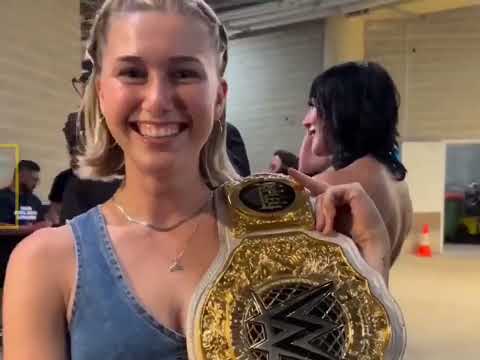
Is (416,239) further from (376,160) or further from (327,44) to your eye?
(376,160)

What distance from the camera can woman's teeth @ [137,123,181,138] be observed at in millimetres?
709

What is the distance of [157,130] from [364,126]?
0.90 meters

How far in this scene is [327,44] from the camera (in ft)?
23.3

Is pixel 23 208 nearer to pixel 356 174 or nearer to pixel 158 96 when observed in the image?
pixel 356 174

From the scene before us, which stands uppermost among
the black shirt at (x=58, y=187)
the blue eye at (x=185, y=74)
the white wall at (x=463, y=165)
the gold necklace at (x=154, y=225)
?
the blue eye at (x=185, y=74)

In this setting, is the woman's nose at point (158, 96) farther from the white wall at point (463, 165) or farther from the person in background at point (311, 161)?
the white wall at point (463, 165)

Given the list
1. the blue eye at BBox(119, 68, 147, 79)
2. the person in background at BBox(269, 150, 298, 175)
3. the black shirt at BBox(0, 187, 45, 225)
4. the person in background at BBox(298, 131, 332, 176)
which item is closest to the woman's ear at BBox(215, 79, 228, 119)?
the blue eye at BBox(119, 68, 147, 79)

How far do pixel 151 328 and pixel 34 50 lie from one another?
12.6 ft

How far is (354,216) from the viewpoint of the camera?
83cm

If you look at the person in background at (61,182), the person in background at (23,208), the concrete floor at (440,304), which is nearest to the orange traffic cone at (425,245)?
the concrete floor at (440,304)

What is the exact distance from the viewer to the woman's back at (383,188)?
1.41 meters

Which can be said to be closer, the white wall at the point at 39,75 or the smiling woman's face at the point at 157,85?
the smiling woman's face at the point at 157,85

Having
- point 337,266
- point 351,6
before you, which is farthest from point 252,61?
point 337,266

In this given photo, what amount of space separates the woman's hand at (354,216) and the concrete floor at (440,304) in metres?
2.67
